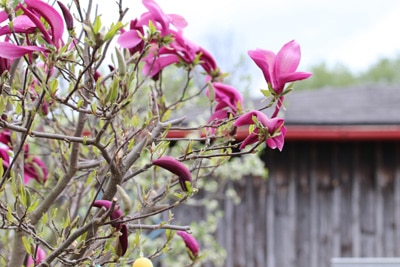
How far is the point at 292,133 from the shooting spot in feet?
20.4

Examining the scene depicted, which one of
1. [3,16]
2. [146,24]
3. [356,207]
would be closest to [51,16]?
[3,16]

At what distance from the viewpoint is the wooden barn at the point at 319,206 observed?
6.60 m

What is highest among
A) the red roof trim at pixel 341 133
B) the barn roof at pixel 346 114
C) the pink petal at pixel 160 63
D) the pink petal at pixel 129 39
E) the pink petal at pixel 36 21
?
the barn roof at pixel 346 114

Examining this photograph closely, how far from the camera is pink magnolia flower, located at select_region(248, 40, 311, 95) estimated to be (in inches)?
53.9

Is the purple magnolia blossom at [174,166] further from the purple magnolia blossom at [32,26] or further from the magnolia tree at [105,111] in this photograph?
the purple magnolia blossom at [32,26]

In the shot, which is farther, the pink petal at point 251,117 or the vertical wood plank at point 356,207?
the vertical wood plank at point 356,207

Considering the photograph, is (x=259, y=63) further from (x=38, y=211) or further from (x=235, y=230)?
(x=235, y=230)

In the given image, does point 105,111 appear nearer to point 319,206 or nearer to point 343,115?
point 319,206

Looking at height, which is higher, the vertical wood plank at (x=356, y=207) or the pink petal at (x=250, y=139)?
the vertical wood plank at (x=356, y=207)

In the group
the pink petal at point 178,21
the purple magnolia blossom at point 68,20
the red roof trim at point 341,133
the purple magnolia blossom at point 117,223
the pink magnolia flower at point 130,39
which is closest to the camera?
the purple magnolia blossom at point 117,223

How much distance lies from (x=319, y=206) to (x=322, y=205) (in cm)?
3

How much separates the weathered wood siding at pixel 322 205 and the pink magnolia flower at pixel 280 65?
17.4 feet

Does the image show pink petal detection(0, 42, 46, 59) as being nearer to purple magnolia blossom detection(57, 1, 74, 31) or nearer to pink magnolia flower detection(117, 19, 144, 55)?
purple magnolia blossom detection(57, 1, 74, 31)

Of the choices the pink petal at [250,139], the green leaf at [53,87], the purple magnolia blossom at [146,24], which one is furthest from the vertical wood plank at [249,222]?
the green leaf at [53,87]
